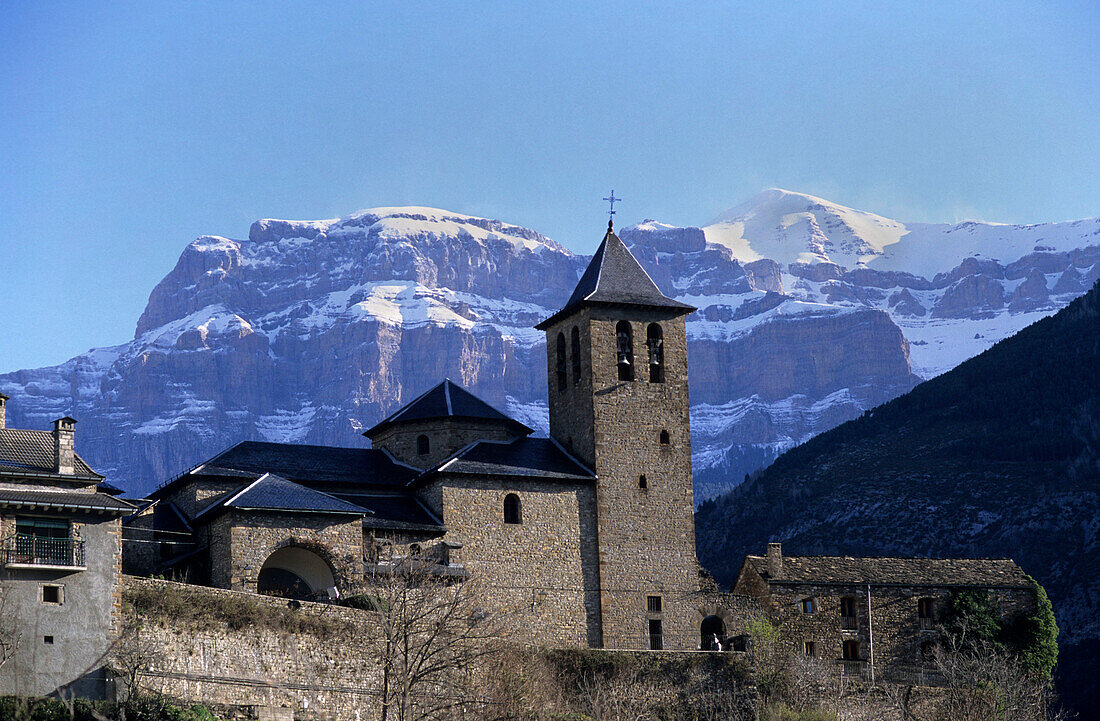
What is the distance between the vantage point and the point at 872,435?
127562mm

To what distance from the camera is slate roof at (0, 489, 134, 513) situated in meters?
42.2

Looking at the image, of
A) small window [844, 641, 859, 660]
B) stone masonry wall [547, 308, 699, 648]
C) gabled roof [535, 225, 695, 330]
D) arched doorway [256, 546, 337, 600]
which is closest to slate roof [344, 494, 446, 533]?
arched doorway [256, 546, 337, 600]

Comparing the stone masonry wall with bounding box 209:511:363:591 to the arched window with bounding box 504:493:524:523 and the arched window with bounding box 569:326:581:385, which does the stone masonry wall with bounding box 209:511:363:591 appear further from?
the arched window with bounding box 569:326:581:385

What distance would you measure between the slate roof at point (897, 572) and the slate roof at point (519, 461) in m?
10.2

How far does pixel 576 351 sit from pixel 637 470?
605cm

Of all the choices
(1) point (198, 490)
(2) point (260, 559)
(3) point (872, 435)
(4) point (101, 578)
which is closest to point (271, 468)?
(1) point (198, 490)

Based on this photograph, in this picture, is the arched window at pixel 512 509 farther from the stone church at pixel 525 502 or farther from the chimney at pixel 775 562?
the chimney at pixel 775 562

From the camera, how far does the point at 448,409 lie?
211 feet

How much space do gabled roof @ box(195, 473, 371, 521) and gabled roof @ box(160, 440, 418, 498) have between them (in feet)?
12.6

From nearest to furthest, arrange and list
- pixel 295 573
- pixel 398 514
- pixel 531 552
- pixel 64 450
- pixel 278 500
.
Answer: pixel 64 450 → pixel 278 500 → pixel 295 573 → pixel 398 514 → pixel 531 552

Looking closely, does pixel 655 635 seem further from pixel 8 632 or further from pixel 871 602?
pixel 8 632

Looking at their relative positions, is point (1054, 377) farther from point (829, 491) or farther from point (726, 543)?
point (726, 543)

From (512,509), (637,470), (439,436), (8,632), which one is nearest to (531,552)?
(512,509)

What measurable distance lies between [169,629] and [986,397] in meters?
91.4
